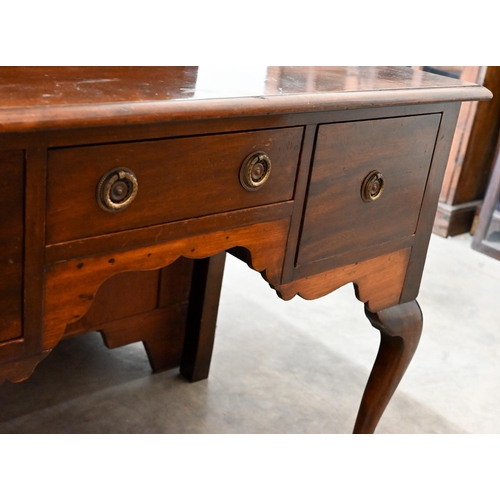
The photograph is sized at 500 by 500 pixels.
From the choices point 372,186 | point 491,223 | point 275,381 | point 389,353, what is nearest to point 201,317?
point 275,381

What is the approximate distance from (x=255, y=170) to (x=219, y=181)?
0.20 feet

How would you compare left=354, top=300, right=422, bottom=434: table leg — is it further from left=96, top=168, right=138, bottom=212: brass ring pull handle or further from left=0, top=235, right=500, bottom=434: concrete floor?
left=96, top=168, right=138, bottom=212: brass ring pull handle

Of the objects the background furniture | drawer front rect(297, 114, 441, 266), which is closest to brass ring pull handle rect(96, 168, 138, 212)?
drawer front rect(297, 114, 441, 266)

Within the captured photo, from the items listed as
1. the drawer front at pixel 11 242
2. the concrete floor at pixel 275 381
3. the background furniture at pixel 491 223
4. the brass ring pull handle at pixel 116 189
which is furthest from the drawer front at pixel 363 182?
the background furniture at pixel 491 223

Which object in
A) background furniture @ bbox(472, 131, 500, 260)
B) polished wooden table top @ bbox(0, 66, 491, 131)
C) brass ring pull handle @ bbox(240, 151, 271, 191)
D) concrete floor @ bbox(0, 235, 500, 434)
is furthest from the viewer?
background furniture @ bbox(472, 131, 500, 260)

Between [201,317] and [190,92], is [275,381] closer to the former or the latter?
[201,317]

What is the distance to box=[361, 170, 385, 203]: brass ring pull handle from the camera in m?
1.21

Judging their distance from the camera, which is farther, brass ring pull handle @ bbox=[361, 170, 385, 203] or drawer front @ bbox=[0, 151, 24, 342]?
brass ring pull handle @ bbox=[361, 170, 385, 203]

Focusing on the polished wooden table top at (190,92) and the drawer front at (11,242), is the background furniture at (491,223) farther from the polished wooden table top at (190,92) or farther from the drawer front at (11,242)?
the drawer front at (11,242)

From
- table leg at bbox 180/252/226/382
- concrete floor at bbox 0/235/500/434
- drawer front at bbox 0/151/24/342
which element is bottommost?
concrete floor at bbox 0/235/500/434

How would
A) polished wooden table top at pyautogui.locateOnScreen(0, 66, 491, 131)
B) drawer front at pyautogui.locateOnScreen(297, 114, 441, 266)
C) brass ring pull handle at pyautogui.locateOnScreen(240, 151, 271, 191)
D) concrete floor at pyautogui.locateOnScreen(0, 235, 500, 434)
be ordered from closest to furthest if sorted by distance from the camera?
polished wooden table top at pyautogui.locateOnScreen(0, 66, 491, 131), brass ring pull handle at pyautogui.locateOnScreen(240, 151, 271, 191), drawer front at pyautogui.locateOnScreen(297, 114, 441, 266), concrete floor at pyautogui.locateOnScreen(0, 235, 500, 434)

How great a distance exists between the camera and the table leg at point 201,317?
66.9 inches

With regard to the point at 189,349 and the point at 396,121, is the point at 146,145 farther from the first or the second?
the point at 189,349

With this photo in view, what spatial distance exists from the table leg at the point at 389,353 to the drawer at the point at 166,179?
0.45 metres
